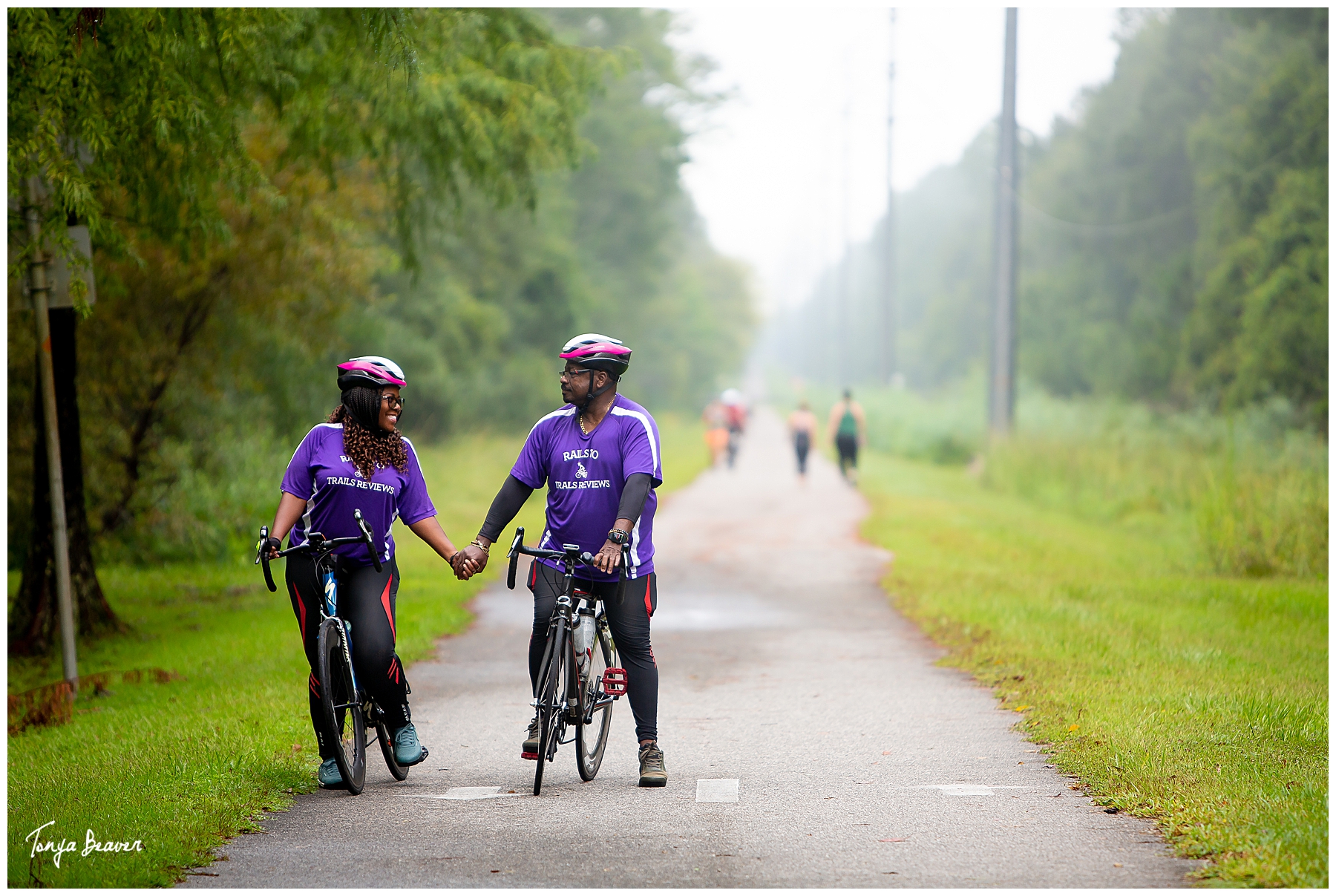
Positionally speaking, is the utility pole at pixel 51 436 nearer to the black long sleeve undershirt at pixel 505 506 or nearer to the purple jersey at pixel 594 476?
the black long sleeve undershirt at pixel 505 506

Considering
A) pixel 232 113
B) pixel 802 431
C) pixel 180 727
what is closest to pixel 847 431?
pixel 802 431

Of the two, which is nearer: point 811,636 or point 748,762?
point 748,762

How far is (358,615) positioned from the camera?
609 cm

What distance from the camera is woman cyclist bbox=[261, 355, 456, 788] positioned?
601 cm

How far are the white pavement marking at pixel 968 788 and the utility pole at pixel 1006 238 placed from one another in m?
20.6

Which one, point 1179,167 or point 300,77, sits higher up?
point 1179,167

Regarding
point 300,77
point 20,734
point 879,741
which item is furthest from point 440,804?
point 300,77

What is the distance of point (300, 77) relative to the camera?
37.3 feet

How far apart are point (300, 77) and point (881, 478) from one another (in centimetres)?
1845

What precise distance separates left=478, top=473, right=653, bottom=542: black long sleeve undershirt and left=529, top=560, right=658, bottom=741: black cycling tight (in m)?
0.25

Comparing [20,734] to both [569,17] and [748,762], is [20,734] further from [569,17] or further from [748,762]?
[569,17]

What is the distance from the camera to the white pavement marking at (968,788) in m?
6.01

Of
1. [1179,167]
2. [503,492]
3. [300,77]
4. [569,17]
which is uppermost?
[569,17]

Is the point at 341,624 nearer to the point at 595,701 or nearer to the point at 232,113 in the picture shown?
the point at 595,701
